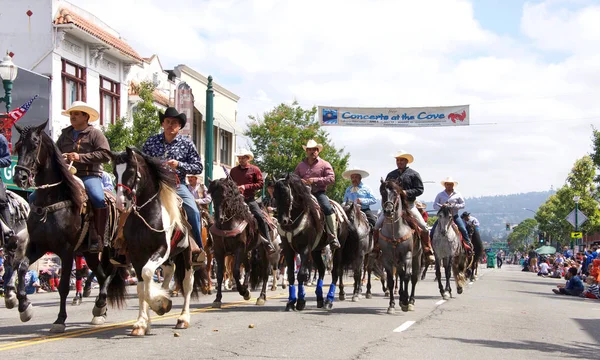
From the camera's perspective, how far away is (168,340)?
988 centimetres

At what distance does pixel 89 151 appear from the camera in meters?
11.4

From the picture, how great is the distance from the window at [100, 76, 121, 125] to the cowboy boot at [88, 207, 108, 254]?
84.7 feet

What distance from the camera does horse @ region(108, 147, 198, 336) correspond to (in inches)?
402

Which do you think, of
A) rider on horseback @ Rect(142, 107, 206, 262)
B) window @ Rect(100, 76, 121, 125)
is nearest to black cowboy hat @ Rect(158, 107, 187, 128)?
rider on horseback @ Rect(142, 107, 206, 262)

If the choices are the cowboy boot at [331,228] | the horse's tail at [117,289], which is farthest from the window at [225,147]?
the horse's tail at [117,289]

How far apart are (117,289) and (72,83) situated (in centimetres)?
2449

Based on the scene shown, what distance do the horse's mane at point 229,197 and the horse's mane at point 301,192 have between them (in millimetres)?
1464

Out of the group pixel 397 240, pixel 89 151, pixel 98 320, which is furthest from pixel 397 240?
pixel 89 151

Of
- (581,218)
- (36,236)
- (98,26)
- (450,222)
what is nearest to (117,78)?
(98,26)

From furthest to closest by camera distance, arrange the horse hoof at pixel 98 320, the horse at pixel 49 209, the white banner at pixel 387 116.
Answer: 1. the white banner at pixel 387 116
2. the horse hoof at pixel 98 320
3. the horse at pixel 49 209

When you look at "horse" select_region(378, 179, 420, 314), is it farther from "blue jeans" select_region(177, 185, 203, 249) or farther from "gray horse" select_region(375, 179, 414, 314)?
"blue jeans" select_region(177, 185, 203, 249)

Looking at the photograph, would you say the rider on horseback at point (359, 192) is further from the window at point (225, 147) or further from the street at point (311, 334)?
the window at point (225, 147)

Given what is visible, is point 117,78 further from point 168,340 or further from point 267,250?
point 168,340

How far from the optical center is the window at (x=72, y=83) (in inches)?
1334
